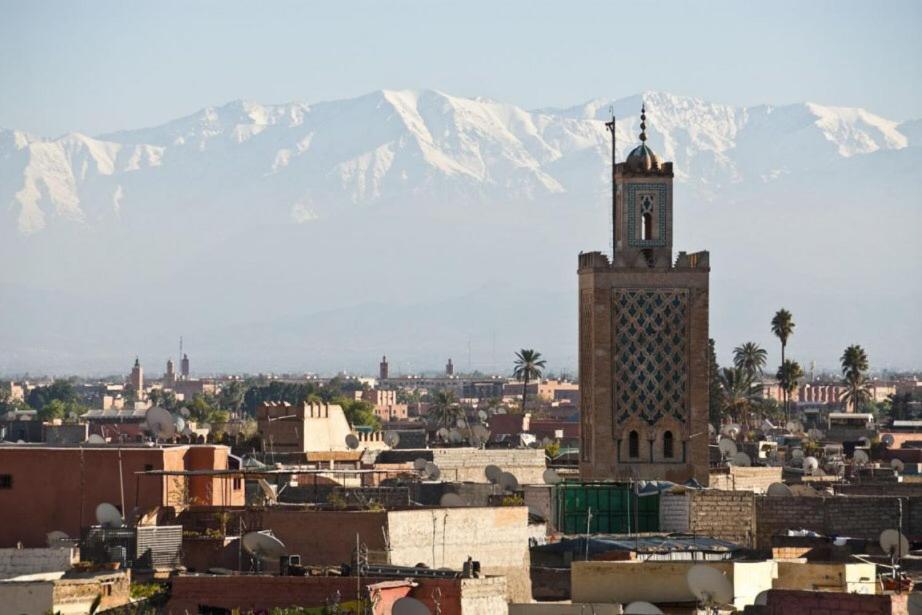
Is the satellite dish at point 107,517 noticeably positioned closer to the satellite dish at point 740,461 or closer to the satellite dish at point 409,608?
the satellite dish at point 409,608

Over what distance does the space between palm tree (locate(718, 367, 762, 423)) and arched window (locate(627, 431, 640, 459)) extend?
57.4 meters

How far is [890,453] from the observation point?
7488cm

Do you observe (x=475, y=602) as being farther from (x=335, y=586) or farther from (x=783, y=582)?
(x=783, y=582)

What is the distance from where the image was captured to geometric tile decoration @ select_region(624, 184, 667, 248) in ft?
152

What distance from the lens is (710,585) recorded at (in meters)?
23.1

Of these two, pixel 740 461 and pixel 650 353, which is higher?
pixel 650 353

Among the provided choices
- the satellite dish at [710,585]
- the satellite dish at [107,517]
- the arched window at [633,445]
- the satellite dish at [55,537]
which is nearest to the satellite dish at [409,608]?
the satellite dish at [710,585]

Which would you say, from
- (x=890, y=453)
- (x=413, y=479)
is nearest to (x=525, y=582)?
(x=413, y=479)

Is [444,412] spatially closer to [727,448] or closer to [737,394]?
[737,394]

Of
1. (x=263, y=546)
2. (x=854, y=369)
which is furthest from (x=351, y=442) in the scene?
(x=854, y=369)

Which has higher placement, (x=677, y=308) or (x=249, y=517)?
(x=677, y=308)

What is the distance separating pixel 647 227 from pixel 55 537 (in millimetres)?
16382

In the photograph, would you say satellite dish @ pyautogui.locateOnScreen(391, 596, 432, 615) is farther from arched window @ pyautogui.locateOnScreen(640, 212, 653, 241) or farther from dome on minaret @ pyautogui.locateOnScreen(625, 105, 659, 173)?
dome on minaret @ pyautogui.locateOnScreen(625, 105, 659, 173)

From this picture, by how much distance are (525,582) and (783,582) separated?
3417 mm
